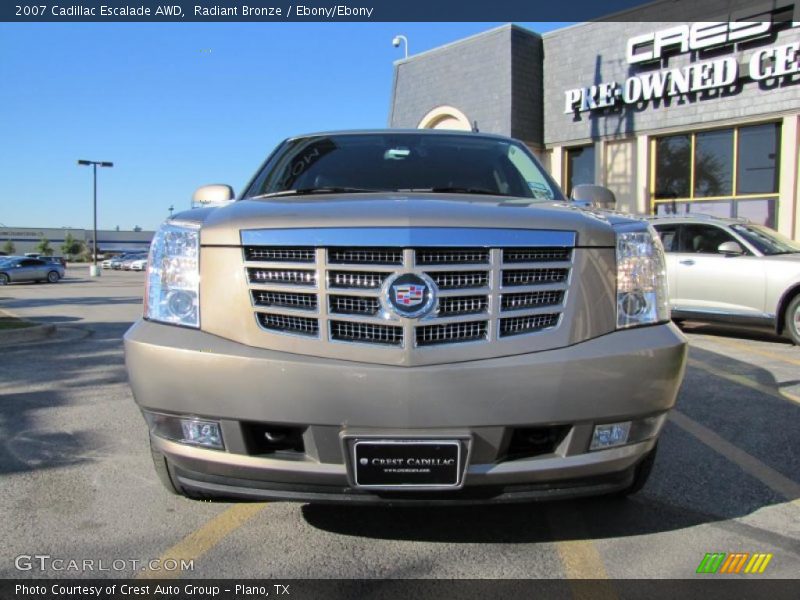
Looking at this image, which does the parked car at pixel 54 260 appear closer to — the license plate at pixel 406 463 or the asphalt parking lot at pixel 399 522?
the asphalt parking lot at pixel 399 522

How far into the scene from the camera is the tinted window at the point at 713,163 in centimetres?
1327

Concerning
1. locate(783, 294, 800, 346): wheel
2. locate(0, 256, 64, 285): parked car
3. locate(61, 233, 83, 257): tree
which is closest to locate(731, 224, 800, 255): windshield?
locate(783, 294, 800, 346): wheel

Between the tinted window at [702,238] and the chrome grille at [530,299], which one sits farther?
the tinted window at [702,238]

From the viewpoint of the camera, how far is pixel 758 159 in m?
12.8

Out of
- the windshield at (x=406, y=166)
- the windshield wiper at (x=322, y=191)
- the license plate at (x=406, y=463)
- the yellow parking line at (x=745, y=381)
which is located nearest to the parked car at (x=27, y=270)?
the windshield at (x=406, y=166)

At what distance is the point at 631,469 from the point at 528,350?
68cm

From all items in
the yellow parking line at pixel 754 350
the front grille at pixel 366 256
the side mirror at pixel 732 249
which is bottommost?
the yellow parking line at pixel 754 350

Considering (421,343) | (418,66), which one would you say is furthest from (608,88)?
(421,343)

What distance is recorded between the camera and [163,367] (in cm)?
218

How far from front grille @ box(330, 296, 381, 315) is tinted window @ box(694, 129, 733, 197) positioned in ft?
43.7

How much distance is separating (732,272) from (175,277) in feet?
25.3

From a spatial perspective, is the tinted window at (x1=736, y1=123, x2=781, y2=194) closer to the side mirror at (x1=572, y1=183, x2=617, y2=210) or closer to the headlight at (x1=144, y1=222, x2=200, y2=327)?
the side mirror at (x1=572, y1=183, x2=617, y2=210)

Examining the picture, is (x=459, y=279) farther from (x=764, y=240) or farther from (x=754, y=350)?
(x=764, y=240)

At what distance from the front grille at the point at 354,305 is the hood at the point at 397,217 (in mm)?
263
